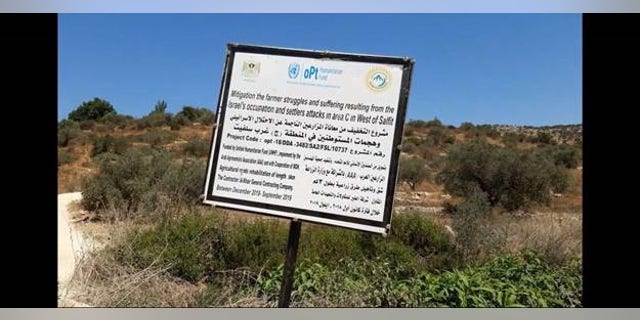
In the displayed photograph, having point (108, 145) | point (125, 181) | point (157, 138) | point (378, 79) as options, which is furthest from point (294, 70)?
point (157, 138)

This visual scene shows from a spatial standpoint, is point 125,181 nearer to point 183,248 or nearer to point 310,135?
point 183,248

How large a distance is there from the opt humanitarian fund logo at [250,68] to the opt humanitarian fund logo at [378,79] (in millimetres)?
893

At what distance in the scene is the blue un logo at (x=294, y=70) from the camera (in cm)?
507

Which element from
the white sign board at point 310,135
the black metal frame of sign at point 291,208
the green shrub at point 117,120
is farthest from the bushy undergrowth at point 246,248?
the green shrub at point 117,120

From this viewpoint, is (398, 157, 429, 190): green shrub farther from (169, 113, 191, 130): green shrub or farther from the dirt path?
(169, 113, 191, 130): green shrub

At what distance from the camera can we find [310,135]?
498 cm

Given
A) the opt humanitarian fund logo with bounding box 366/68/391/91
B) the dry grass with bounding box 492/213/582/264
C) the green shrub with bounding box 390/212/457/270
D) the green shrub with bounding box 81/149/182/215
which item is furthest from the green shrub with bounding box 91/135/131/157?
the opt humanitarian fund logo with bounding box 366/68/391/91

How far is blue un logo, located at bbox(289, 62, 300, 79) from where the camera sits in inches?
199

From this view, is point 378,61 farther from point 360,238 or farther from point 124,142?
point 124,142

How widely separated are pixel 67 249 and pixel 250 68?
206 inches

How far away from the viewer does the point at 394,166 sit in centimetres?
478

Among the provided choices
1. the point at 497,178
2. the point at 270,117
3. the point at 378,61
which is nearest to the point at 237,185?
the point at 270,117
